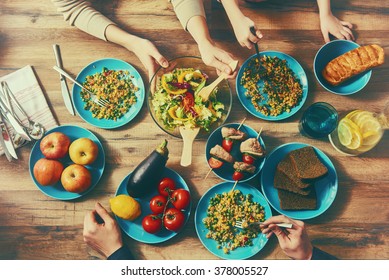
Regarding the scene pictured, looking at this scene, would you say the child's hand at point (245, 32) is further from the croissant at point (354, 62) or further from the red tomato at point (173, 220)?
the red tomato at point (173, 220)

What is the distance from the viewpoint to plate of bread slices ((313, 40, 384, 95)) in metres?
0.96

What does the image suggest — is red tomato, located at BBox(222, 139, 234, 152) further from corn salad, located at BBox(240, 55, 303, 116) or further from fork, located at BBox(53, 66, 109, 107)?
fork, located at BBox(53, 66, 109, 107)

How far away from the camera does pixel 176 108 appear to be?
923 millimetres

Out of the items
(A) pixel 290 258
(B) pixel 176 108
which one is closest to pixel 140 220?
(B) pixel 176 108

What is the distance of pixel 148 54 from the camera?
98cm

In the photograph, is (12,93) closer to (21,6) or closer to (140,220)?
(21,6)

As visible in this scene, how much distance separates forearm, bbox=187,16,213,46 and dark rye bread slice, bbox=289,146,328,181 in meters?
0.42

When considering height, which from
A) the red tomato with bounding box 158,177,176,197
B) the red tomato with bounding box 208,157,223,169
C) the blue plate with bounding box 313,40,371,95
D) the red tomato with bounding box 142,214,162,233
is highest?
the blue plate with bounding box 313,40,371,95

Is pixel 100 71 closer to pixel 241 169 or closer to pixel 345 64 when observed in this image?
pixel 241 169

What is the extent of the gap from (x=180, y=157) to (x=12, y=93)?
0.54 metres

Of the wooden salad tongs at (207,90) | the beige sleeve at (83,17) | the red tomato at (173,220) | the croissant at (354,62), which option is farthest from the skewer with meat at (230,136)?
the beige sleeve at (83,17)

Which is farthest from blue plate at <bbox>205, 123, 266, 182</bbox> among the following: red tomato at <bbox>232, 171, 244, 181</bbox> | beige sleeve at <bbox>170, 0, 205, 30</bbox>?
beige sleeve at <bbox>170, 0, 205, 30</bbox>

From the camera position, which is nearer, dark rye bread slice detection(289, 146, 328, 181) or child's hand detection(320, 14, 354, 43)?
dark rye bread slice detection(289, 146, 328, 181)

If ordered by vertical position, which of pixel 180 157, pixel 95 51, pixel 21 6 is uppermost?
pixel 21 6
